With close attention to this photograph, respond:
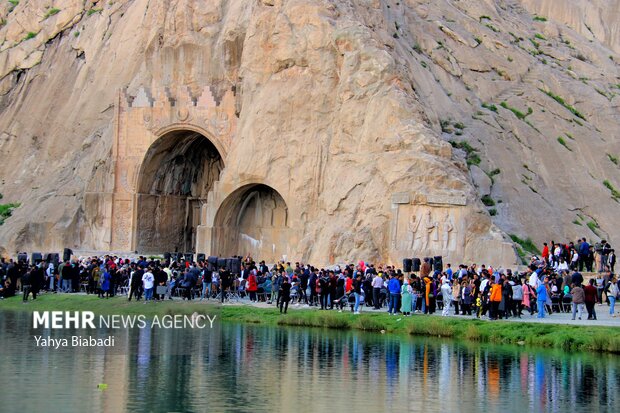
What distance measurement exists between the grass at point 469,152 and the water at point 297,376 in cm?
2055

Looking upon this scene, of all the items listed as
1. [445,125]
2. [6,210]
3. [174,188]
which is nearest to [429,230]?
[445,125]

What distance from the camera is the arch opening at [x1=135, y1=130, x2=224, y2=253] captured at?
58719 mm

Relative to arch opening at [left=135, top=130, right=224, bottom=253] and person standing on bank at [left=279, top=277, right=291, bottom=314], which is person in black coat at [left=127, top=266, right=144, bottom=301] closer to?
person standing on bank at [left=279, top=277, right=291, bottom=314]

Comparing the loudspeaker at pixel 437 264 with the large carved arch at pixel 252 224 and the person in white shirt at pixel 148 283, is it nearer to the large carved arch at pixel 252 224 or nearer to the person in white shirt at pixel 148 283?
the person in white shirt at pixel 148 283

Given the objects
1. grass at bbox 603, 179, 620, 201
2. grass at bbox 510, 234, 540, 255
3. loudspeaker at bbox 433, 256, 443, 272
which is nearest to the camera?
loudspeaker at bbox 433, 256, 443, 272

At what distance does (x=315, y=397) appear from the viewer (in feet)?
74.8

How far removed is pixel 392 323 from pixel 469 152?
1947 cm

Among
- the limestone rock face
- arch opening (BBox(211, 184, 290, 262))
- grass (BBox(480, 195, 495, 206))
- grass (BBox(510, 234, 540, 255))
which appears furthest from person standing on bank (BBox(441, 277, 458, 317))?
arch opening (BBox(211, 184, 290, 262))

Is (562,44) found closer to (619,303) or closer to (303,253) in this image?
(303,253)

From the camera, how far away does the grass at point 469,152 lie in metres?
51.8

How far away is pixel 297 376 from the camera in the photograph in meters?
25.2

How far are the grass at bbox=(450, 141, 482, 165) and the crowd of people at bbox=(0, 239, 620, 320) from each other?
7176mm

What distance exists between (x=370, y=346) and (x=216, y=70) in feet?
→ 101

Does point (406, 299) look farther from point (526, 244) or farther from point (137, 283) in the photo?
point (526, 244)
